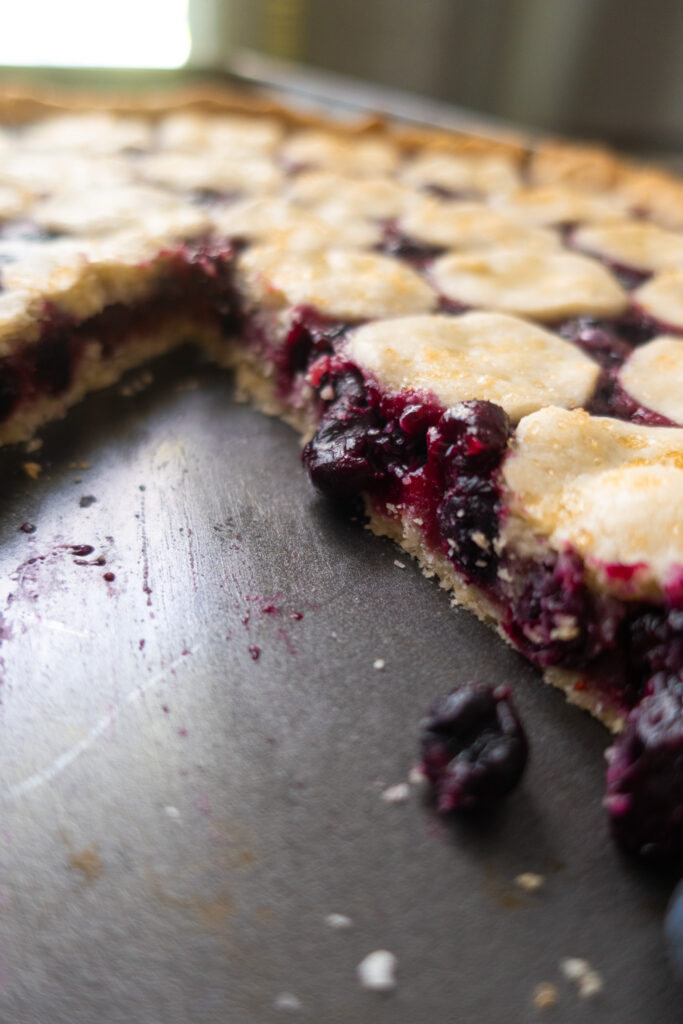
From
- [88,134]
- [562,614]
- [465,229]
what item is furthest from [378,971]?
[88,134]

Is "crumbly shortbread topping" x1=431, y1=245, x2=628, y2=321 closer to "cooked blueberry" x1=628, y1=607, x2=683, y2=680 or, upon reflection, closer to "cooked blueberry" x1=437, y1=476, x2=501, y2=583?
"cooked blueberry" x1=437, y1=476, x2=501, y2=583

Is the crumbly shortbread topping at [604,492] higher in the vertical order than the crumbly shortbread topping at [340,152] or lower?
lower

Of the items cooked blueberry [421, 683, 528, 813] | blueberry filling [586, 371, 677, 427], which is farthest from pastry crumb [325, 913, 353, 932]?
blueberry filling [586, 371, 677, 427]

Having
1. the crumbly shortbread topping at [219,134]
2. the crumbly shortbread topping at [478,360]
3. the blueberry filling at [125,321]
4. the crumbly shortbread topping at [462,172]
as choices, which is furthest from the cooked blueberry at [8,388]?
the crumbly shortbread topping at [462,172]

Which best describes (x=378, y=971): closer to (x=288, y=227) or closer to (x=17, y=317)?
(x=17, y=317)

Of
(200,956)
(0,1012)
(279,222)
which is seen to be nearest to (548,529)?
(200,956)

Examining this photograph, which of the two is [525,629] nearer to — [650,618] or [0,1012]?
[650,618]

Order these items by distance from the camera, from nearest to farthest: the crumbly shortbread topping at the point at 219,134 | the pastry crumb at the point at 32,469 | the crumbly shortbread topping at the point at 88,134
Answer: the pastry crumb at the point at 32,469
the crumbly shortbread topping at the point at 88,134
the crumbly shortbread topping at the point at 219,134

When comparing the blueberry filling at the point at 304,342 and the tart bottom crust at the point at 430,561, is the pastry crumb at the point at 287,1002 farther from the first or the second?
the blueberry filling at the point at 304,342
